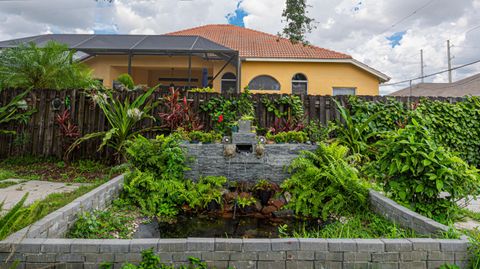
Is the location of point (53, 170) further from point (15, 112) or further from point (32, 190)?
point (15, 112)

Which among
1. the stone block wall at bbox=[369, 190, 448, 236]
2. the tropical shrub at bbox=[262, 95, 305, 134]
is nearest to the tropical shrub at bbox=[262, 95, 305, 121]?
the tropical shrub at bbox=[262, 95, 305, 134]

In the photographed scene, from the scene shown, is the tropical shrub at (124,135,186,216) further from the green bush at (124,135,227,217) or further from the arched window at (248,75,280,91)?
the arched window at (248,75,280,91)

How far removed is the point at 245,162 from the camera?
15.2 feet

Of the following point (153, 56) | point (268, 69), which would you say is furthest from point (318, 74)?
point (153, 56)

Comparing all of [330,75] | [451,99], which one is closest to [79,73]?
[451,99]

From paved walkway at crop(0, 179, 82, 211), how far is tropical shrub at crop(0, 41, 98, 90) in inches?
91.1

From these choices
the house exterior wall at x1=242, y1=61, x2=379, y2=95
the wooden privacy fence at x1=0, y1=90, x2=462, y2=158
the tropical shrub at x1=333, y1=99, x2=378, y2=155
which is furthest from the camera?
the house exterior wall at x1=242, y1=61, x2=379, y2=95

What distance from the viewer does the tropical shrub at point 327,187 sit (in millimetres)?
3377

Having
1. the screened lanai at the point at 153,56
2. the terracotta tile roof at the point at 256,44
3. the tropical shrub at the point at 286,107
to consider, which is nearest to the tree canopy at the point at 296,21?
the tropical shrub at the point at 286,107

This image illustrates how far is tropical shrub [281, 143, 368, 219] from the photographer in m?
3.38

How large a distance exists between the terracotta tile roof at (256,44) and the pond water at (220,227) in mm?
7858

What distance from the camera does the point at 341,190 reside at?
3520 millimetres

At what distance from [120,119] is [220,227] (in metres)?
3.18

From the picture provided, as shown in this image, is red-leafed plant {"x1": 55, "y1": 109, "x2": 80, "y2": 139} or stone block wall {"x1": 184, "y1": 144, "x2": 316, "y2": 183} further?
red-leafed plant {"x1": 55, "y1": 109, "x2": 80, "y2": 139}
